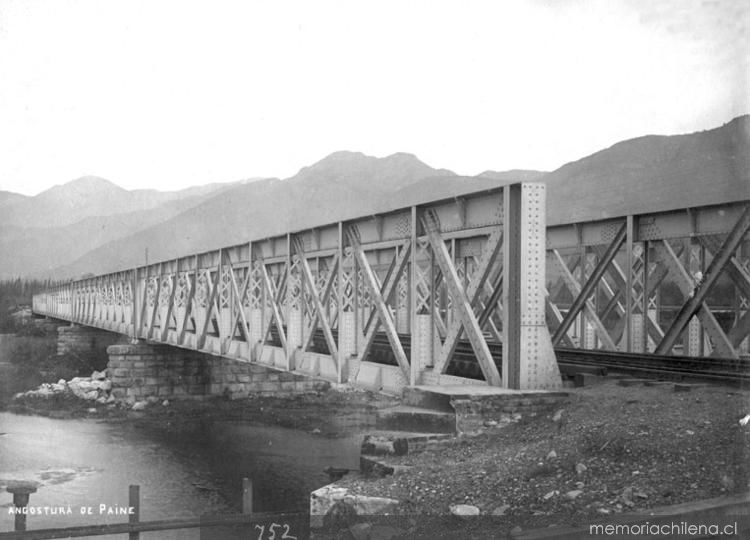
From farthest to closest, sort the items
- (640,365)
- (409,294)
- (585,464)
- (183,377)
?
(183,377), (409,294), (640,365), (585,464)

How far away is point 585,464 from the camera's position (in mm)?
8812

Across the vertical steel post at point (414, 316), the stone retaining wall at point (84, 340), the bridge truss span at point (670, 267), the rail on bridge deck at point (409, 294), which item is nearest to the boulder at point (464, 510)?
the rail on bridge deck at point (409, 294)

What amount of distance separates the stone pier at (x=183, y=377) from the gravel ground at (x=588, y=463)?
25155 millimetres

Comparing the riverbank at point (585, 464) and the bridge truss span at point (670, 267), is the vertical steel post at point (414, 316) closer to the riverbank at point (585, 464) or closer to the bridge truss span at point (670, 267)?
the riverbank at point (585, 464)

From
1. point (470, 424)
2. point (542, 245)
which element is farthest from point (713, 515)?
point (542, 245)

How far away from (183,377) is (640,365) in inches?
972

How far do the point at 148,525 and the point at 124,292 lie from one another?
100.0 ft

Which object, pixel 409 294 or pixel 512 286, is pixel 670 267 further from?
pixel 512 286

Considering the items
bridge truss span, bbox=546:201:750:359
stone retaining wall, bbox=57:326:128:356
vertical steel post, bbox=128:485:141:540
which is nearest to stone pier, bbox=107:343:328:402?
stone retaining wall, bbox=57:326:128:356

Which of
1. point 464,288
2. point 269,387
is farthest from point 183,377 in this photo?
point 464,288

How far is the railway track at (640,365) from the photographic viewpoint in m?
13.4

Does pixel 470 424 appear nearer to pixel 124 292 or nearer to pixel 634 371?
pixel 634 371

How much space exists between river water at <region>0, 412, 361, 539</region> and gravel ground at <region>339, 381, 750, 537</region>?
7.44m

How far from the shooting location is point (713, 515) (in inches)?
245
